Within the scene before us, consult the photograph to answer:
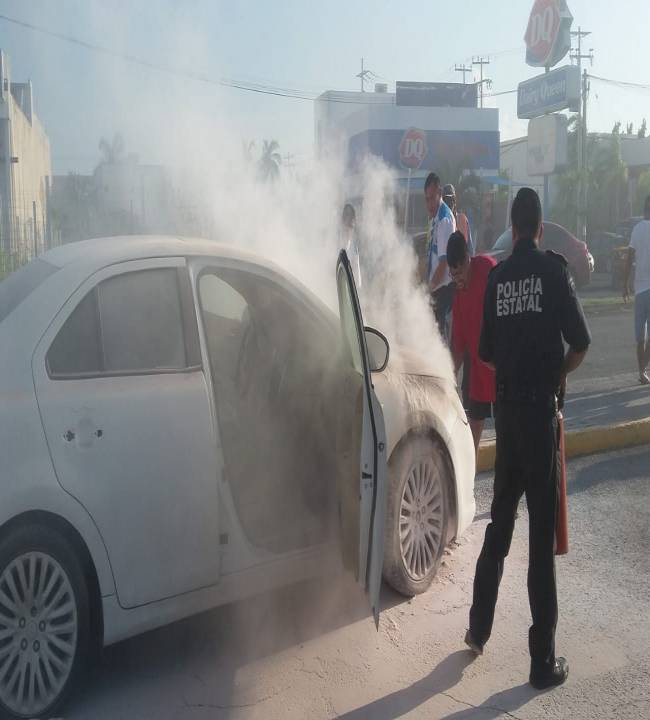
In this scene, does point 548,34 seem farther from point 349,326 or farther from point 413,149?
point 349,326

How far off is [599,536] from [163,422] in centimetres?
315

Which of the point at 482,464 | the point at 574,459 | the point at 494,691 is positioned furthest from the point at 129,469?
the point at 574,459

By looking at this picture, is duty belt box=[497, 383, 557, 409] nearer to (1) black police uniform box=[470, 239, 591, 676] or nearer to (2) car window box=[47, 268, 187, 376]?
(1) black police uniform box=[470, 239, 591, 676]

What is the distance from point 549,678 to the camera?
4070 millimetres

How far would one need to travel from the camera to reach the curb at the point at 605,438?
786 centimetres

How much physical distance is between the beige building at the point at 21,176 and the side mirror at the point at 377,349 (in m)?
9.57

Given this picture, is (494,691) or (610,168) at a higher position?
(610,168)

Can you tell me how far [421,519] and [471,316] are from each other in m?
1.77

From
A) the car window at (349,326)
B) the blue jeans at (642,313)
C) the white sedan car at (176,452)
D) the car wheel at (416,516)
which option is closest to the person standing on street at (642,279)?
the blue jeans at (642,313)

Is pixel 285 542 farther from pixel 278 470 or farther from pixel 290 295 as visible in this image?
pixel 290 295

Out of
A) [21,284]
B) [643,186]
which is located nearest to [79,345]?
[21,284]

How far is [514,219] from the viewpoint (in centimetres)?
432

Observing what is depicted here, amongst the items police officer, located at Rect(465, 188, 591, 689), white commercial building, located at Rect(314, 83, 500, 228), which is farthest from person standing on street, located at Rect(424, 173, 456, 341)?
white commercial building, located at Rect(314, 83, 500, 228)

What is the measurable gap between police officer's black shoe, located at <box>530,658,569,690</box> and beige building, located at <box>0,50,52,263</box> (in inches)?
423
